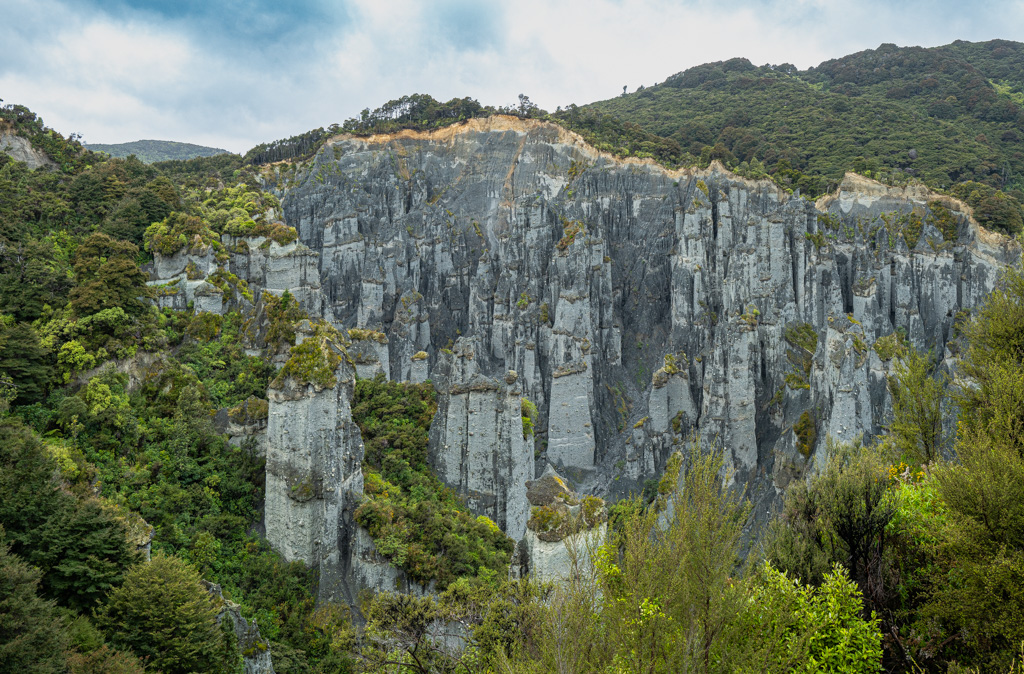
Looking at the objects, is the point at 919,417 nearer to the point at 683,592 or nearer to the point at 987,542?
the point at 987,542

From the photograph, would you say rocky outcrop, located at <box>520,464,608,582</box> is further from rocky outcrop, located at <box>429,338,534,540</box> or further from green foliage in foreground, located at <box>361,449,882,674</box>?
rocky outcrop, located at <box>429,338,534,540</box>

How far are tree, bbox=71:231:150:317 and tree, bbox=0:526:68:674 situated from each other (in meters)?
12.0

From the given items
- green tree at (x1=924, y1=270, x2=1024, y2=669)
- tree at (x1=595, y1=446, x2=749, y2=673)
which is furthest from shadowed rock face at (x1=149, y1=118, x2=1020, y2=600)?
green tree at (x1=924, y1=270, x2=1024, y2=669)

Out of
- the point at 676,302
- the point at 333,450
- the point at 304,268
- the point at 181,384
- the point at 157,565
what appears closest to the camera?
the point at 157,565

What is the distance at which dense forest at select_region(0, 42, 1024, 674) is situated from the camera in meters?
7.59

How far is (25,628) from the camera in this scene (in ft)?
28.4

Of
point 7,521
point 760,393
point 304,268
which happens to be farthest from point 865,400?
point 7,521

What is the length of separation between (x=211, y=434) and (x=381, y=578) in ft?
24.0

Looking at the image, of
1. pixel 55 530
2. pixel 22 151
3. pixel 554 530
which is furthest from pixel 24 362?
pixel 22 151

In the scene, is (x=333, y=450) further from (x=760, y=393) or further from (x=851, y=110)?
(x=851, y=110)

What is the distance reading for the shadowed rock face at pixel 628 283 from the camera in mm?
36812

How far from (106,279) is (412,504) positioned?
12946 millimetres

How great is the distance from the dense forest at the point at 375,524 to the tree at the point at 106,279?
0.09 meters

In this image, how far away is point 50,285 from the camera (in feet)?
63.9
